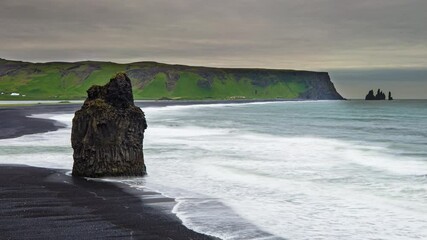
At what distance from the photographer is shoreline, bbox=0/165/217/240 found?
1420 centimetres

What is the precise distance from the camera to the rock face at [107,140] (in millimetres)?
23406

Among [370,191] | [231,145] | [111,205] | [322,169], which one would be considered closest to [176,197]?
[111,205]

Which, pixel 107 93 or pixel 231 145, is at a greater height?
pixel 107 93

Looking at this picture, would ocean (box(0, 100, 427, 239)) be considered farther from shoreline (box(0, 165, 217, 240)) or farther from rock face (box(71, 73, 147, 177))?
rock face (box(71, 73, 147, 177))

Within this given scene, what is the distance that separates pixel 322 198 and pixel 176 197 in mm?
5296

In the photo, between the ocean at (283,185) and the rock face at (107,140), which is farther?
the rock face at (107,140)

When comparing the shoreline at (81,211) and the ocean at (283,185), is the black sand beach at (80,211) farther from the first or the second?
the ocean at (283,185)

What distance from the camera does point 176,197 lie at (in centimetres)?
1981

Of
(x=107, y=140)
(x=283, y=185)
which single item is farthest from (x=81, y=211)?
(x=283, y=185)

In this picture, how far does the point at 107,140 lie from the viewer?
Result: 23469 millimetres

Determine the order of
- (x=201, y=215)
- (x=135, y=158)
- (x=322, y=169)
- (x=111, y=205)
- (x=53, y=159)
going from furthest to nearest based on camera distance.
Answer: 1. (x=53, y=159)
2. (x=322, y=169)
3. (x=135, y=158)
4. (x=111, y=205)
5. (x=201, y=215)

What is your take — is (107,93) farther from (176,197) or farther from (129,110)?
(176,197)

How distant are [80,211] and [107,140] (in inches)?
274

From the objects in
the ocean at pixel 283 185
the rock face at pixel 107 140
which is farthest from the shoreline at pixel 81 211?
the rock face at pixel 107 140
